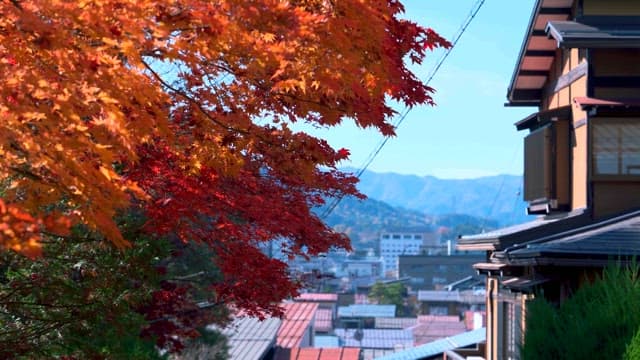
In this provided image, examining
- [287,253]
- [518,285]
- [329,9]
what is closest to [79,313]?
[287,253]

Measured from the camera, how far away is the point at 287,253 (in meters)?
14.3

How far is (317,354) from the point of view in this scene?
33906 millimetres

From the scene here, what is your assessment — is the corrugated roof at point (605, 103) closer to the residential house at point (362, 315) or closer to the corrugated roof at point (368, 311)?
the residential house at point (362, 315)

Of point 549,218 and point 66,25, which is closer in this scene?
point 66,25

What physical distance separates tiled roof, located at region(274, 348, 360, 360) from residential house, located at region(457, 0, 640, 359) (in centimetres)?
1412

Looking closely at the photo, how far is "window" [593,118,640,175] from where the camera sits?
53.4 feet

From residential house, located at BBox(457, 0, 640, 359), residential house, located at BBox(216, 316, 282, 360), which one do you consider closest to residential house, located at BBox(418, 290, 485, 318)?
residential house, located at BBox(216, 316, 282, 360)

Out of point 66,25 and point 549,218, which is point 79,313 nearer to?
point 66,25

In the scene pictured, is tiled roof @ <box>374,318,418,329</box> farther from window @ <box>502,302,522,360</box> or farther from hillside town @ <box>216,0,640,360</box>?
window @ <box>502,302,522,360</box>

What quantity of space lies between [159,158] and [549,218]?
29.4 feet

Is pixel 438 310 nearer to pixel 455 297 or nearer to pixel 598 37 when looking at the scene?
pixel 455 297

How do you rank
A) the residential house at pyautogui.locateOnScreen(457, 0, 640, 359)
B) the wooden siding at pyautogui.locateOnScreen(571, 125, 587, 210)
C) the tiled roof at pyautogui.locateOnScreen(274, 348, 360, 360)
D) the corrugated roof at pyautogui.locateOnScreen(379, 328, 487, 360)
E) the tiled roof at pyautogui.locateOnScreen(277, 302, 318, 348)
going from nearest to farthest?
the residential house at pyautogui.locateOnScreen(457, 0, 640, 359)
the wooden siding at pyautogui.locateOnScreen(571, 125, 587, 210)
the corrugated roof at pyautogui.locateOnScreen(379, 328, 487, 360)
the tiled roof at pyautogui.locateOnScreen(274, 348, 360, 360)
the tiled roof at pyautogui.locateOnScreen(277, 302, 318, 348)

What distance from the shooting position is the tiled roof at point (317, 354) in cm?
3334

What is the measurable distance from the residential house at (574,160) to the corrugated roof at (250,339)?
12903mm
